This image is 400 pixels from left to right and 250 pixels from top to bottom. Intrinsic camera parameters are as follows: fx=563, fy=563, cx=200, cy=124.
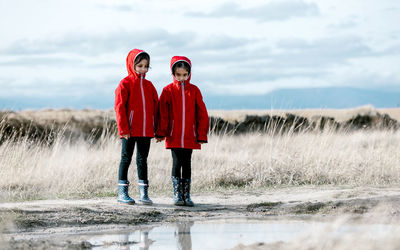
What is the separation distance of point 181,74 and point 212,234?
94.0 inches

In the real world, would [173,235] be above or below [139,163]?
below

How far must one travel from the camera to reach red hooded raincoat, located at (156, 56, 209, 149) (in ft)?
24.0

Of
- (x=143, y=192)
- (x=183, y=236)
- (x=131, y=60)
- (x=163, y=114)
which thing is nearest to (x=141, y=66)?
(x=131, y=60)

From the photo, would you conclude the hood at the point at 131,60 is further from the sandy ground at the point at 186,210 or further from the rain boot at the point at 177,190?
the sandy ground at the point at 186,210

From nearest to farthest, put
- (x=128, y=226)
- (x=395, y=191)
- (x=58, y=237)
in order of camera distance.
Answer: (x=58, y=237) < (x=128, y=226) < (x=395, y=191)

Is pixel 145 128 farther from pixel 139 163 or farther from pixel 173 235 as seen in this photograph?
pixel 173 235

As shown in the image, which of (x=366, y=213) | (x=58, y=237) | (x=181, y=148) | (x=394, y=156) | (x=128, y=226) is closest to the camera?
(x=58, y=237)

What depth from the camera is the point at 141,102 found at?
723cm

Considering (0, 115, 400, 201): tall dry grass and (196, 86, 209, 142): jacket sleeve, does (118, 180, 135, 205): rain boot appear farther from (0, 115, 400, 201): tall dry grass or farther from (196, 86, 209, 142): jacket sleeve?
(0, 115, 400, 201): tall dry grass

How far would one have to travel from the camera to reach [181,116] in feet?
24.1

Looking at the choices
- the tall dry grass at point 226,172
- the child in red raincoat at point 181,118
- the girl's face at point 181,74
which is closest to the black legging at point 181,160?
the child in red raincoat at point 181,118

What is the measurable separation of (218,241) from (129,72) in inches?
114

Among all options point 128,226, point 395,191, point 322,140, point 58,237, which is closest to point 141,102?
point 128,226

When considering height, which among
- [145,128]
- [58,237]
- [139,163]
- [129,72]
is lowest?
[58,237]
